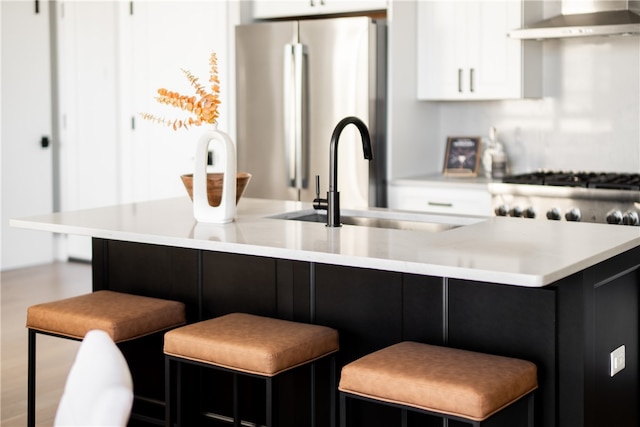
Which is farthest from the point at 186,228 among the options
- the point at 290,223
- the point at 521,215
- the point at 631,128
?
the point at 631,128

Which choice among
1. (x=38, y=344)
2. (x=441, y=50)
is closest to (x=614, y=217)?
(x=441, y=50)

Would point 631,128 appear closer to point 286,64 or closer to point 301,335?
point 286,64

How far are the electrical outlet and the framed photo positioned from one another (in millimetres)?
2736

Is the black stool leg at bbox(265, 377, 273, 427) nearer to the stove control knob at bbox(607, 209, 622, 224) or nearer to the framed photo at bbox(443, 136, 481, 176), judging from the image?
the stove control knob at bbox(607, 209, 622, 224)

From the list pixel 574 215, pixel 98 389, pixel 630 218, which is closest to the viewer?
pixel 98 389

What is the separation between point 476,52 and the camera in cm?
526

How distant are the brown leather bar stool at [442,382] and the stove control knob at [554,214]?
2224 mm

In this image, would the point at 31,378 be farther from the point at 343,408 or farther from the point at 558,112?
the point at 558,112

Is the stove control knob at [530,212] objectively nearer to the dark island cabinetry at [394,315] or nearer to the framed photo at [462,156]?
the framed photo at [462,156]

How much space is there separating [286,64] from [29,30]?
260cm

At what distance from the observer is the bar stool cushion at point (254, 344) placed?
2764mm

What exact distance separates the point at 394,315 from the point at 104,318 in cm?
98

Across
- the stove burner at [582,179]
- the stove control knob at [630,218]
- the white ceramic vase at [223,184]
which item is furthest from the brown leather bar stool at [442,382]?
the stove burner at [582,179]

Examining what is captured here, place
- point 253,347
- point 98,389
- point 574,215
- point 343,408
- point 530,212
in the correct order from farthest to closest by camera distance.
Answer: point 530,212 → point 574,215 → point 253,347 → point 343,408 → point 98,389
